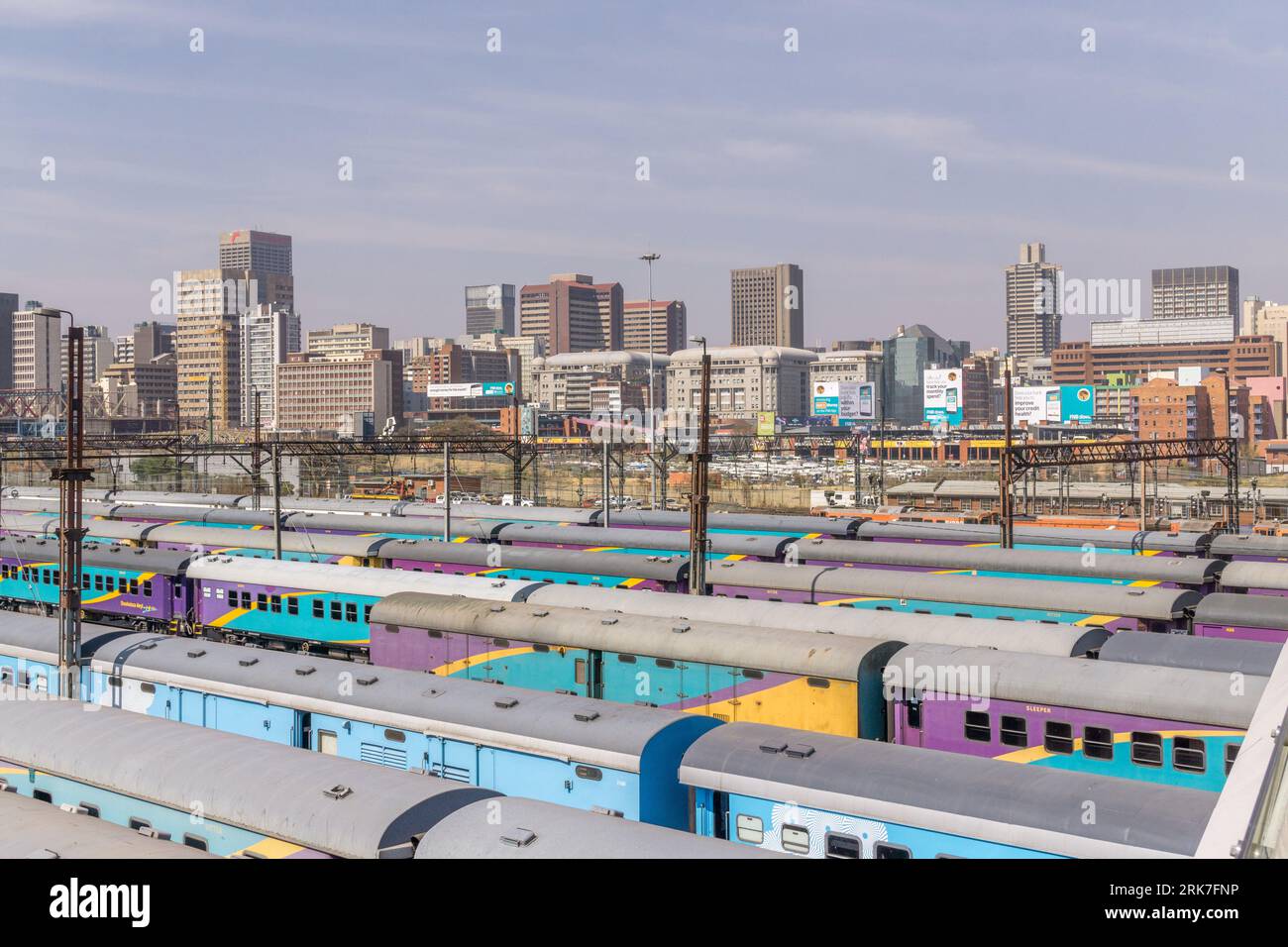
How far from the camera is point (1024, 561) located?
33531mm

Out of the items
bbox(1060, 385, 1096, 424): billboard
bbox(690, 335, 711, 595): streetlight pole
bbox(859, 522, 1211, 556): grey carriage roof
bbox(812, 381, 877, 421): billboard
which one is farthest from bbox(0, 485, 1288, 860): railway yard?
bbox(812, 381, 877, 421): billboard

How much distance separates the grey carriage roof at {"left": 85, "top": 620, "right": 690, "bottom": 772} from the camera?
16.7 metres

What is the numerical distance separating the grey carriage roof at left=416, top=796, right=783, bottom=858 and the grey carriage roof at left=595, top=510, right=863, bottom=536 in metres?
32.4

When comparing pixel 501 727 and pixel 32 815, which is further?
pixel 501 727

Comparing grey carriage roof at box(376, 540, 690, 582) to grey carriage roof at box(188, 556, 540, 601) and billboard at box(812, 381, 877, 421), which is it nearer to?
grey carriage roof at box(188, 556, 540, 601)

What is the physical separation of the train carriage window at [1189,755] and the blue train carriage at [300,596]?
15.9 m

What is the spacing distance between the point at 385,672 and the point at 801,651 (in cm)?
738

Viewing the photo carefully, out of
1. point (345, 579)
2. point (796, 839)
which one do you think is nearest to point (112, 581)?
point (345, 579)

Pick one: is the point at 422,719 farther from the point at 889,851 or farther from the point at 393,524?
the point at 393,524

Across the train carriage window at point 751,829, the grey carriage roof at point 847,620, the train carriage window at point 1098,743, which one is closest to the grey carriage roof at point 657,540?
the grey carriage roof at point 847,620

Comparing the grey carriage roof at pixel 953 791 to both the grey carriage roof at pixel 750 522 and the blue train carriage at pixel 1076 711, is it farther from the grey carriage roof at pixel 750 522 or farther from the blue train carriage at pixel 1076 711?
the grey carriage roof at pixel 750 522
